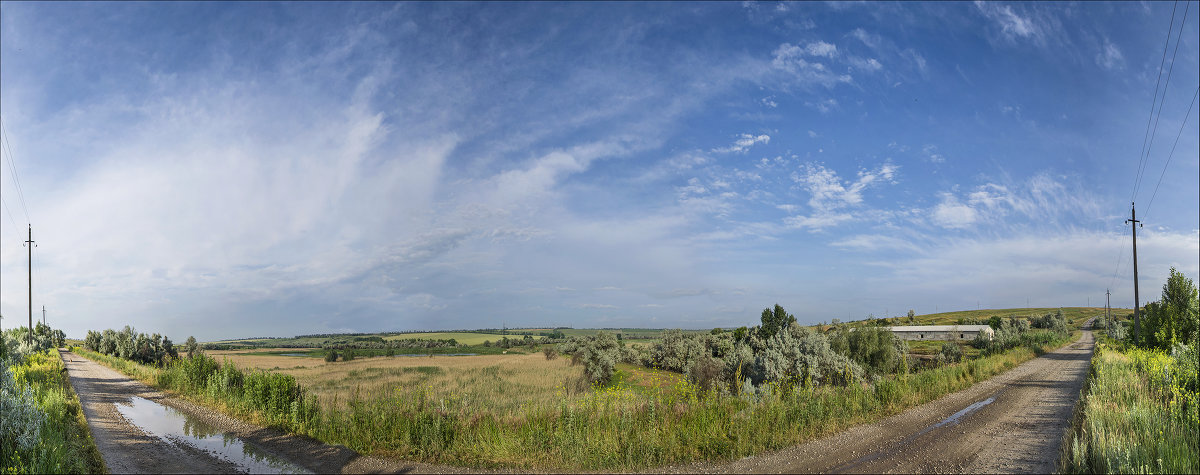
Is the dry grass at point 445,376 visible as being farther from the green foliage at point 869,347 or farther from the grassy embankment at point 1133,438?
the grassy embankment at point 1133,438

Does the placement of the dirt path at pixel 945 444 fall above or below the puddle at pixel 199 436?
above

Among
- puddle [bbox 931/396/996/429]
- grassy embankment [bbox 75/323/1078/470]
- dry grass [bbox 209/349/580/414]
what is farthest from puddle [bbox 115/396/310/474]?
puddle [bbox 931/396/996/429]

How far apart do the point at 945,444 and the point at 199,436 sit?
16.3 metres

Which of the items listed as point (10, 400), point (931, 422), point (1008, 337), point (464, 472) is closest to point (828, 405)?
point (931, 422)

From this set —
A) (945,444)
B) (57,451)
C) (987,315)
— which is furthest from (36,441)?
(987,315)

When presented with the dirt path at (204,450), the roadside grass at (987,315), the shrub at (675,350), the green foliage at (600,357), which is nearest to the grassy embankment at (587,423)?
the dirt path at (204,450)

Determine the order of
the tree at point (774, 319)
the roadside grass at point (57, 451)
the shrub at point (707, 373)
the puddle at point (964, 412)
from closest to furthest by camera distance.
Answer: the roadside grass at point (57, 451), the puddle at point (964, 412), the shrub at point (707, 373), the tree at point (774, 319)

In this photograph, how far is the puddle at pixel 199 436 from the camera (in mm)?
9789

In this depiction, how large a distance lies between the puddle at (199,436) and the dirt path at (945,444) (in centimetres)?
770

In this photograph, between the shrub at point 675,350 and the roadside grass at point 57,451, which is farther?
the shrub at point 675,350

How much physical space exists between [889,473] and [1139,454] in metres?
3.13

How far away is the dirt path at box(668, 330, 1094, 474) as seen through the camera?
26.5 feet

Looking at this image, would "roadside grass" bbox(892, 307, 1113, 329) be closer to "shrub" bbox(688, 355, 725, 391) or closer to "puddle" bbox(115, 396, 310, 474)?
"shrub" bbox(688, 355, 725, 391)

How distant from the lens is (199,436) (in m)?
12.8
